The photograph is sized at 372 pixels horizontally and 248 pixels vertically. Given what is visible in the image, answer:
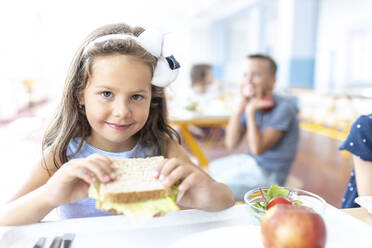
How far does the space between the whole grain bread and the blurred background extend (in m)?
0.53

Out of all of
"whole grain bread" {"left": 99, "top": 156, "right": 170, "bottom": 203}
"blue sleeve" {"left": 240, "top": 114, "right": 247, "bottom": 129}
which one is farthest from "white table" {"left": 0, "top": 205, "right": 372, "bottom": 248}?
"blue sleeve" {"left": 240, "top": 114, "right": 247, "bottom": 129}

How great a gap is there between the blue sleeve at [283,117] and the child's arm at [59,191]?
1615 mm

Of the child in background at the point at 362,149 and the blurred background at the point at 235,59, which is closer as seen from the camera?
the child in background at the point at 362,149

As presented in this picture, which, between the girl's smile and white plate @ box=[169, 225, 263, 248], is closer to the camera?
white plate @ box=[169, 225, 263, 248]

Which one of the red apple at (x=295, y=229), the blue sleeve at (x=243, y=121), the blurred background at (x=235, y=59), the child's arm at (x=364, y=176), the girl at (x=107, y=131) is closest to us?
the red apple at (x=295, y=229)

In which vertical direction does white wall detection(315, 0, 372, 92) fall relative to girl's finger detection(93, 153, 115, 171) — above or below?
above

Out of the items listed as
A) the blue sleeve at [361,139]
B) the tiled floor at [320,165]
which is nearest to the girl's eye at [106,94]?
the blue sleeve at [361,139]

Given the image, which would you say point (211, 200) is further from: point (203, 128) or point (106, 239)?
point (203, 128)

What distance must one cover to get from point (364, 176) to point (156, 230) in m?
0.82

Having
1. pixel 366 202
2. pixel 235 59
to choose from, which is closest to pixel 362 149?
pixel 366 202

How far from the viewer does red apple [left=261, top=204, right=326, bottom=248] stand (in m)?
0.51

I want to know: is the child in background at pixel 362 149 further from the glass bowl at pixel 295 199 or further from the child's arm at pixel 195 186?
the child's arm at pixel 195 186

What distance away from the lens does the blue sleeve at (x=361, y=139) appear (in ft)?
A: 3.78

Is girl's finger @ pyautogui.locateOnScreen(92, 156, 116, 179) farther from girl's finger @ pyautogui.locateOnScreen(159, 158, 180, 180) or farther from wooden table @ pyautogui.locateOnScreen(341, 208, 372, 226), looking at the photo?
wooden table @ pyautogui.locateOnScreen(341, 208, 372, 226)
